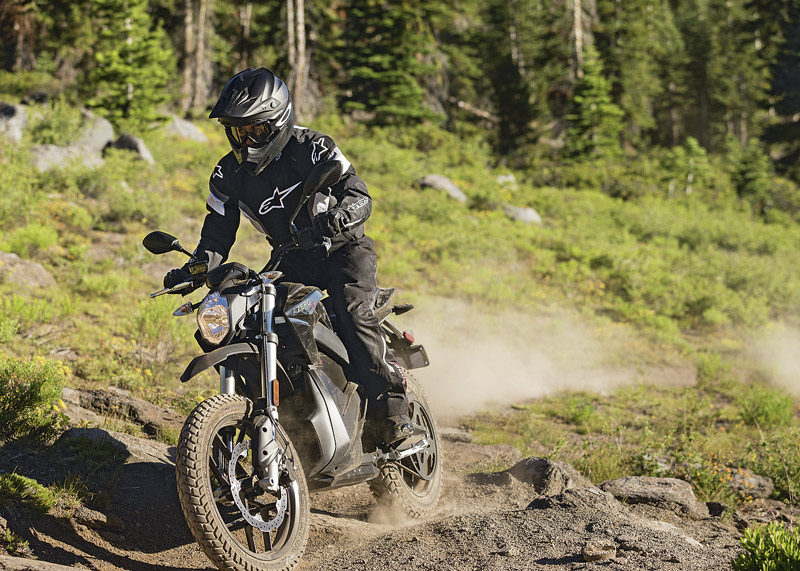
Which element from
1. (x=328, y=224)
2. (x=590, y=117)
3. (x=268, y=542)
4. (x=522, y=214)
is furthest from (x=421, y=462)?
(x=590, y=117)

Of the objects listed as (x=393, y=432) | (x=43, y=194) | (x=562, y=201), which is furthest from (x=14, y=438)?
(x=562, y=201)

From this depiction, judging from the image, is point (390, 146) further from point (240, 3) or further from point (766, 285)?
point (766, 285)

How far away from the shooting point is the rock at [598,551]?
392 cm

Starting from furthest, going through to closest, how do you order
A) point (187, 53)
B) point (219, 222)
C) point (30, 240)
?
point (187, 53), point (30, 240), point (219, 222)

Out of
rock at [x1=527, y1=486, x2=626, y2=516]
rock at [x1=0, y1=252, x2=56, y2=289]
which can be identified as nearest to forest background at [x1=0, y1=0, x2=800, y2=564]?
rock at [x1=0, y1=252, x2=56, y2=289]

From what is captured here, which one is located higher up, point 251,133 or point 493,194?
point 251,133

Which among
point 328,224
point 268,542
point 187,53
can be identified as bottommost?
point 268,542

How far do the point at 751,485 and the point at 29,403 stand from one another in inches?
234

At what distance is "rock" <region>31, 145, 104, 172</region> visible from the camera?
15.2m

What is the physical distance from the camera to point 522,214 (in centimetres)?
2230

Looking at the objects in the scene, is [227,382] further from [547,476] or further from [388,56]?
[388,56]

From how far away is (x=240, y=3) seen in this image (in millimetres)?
31578

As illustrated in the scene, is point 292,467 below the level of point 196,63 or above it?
below

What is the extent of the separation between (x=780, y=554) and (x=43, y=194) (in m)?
13.1
